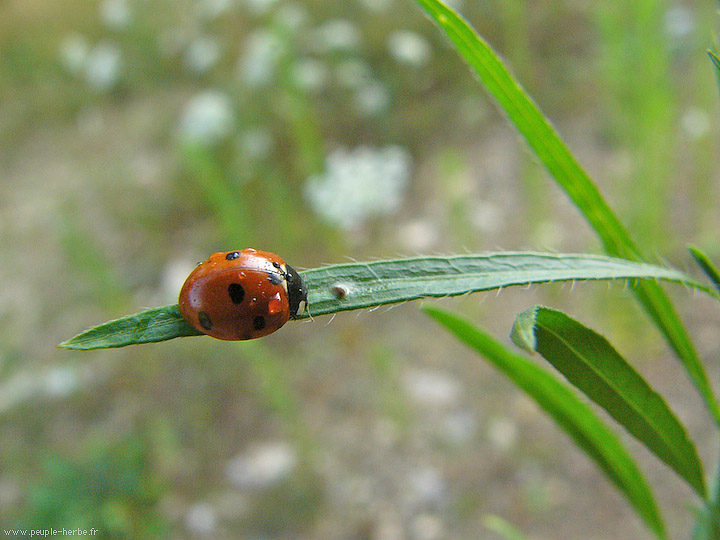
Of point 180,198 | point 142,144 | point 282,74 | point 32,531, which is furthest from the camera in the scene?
point 142,144

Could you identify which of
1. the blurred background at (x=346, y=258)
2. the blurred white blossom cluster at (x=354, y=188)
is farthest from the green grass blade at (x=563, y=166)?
the blurred white blossom cluster at (x=354, y=188)

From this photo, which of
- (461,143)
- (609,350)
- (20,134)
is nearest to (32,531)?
(609,350)

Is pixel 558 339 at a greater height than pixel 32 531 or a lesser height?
lesser

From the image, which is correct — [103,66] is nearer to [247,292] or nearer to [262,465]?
[262,465]

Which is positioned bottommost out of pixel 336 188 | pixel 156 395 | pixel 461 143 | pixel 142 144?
pixel 156 395

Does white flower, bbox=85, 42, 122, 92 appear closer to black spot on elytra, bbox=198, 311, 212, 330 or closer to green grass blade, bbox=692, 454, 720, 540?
black spot on elytra, bbox=198, 311, 212, 330

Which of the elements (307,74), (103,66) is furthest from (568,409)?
(103,66)

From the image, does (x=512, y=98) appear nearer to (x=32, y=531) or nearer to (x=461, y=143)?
(x=32, y=531)
